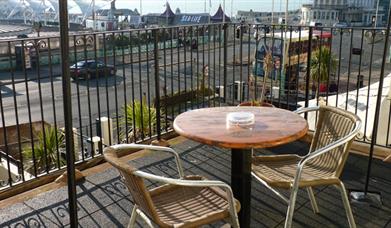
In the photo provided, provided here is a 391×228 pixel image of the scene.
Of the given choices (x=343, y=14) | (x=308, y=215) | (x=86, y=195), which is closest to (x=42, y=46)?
(x=86, y=195)

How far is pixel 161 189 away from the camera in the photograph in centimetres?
221

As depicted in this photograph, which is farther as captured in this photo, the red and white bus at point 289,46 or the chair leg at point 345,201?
the red and white bus at point 289,46

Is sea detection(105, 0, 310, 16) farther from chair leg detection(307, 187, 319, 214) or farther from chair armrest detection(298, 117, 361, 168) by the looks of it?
chair armrest detection(298, 117, 361, 168)

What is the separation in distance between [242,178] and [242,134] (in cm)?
31

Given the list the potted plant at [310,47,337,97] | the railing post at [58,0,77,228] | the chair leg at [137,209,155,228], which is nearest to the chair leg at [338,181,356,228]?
the chair leg at [137,209,155,228]

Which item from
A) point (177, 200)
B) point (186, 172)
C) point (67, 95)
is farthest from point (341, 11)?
point (67, 95)

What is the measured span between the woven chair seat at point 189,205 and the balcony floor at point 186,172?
64cm

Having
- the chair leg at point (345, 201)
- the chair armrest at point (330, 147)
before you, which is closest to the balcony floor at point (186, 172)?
the chair leg at point (345, 201)

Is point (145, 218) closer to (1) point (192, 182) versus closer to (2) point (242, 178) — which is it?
(1) point (192, 182)

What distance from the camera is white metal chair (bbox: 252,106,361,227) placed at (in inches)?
85.1

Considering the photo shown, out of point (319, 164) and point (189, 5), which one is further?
point (189, 5)

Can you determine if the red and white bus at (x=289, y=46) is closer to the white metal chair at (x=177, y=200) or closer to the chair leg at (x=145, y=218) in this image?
the white metal chair at (x=177, y=200)

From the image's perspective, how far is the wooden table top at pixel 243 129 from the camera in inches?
77.3

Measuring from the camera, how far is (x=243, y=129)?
2.14 metres
